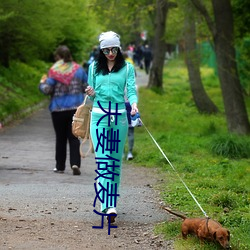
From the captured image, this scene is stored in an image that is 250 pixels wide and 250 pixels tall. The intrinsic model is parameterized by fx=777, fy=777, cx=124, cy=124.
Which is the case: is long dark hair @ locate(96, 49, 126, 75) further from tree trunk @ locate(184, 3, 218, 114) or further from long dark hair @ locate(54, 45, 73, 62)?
tree trunk @ locate(184, 3, 218, 114)

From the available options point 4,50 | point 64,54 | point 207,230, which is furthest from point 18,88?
point 207,230

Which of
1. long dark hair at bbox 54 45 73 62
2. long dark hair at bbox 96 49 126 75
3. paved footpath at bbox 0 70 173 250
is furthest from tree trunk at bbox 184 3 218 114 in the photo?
long dark hair at bbox 96 49 126 75

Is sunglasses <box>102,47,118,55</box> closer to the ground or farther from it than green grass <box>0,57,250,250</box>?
farther from it

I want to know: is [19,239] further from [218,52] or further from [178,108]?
[178,108]

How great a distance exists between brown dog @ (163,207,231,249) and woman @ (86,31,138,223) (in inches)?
40.0

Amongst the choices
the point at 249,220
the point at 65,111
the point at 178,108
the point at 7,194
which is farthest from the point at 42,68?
the point at 249,220

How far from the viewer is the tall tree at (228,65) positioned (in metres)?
16.8

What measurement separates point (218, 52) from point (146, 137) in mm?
2469

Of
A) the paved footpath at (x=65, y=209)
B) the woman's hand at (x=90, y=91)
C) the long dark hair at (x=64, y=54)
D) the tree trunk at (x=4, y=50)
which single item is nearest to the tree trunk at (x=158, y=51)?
the tree trunk at (x=4, y=50)

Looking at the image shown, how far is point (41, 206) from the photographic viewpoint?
8.57m

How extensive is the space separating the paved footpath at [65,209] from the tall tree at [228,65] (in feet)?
15.5

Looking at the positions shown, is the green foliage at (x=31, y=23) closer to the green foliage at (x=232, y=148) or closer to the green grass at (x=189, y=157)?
the green grass at (x=189, y=157)

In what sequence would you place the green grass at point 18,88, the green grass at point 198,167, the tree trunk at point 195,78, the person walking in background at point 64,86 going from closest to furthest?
the green grass at point 198,167
the person walking in background at point 64,86
the green grass at point 18,88
the tree trunk at point 195,78

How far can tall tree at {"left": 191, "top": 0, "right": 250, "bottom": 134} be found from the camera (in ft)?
55.1
